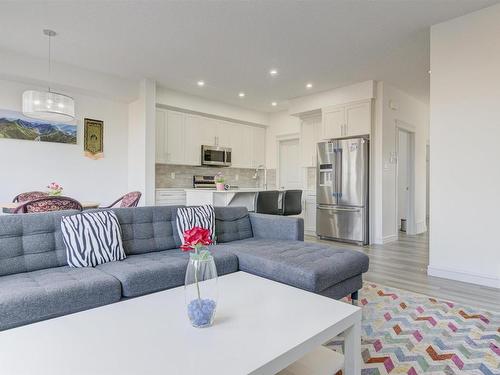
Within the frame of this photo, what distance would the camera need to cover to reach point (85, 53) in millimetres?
4160

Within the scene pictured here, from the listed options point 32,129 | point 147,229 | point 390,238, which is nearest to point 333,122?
point 390,238

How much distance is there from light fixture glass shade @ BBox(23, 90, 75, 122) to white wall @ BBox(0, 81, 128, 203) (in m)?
1.42

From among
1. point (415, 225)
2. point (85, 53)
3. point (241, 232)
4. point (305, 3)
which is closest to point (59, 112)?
point (85, 53)

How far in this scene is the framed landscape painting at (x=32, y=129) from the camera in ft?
14.3

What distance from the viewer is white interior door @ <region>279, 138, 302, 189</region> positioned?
730 centimetres

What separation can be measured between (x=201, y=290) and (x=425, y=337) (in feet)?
5.39

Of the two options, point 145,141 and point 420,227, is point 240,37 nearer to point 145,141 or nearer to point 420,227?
point 145,141

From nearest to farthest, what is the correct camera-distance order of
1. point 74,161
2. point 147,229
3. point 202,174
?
1. point 147,229
2. point 74,161
3. point 202,174

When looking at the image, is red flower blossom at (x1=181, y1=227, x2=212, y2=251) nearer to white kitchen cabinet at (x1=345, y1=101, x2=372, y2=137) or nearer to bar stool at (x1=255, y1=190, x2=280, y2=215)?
bar stool at (x1=255, y1=190, x2=280, y2=215)

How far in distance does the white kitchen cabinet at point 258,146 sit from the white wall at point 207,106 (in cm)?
23

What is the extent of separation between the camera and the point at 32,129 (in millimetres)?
4570

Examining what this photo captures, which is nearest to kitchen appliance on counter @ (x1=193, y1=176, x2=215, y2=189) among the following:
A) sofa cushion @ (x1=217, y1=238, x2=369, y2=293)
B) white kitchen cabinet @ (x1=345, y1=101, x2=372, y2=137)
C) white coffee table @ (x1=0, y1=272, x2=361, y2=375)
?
white kitchen cabinet @ (x1=345, y1=101, x2=372, y2=137)

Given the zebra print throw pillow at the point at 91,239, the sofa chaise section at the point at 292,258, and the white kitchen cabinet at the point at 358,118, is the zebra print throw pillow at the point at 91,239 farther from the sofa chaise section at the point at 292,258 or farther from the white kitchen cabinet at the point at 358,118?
the white kitchen cabinet at the point at 358,118

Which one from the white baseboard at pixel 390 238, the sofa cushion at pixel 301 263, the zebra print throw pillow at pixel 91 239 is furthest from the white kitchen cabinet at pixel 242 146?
the zebra print throw pillow at pixel 91 239
